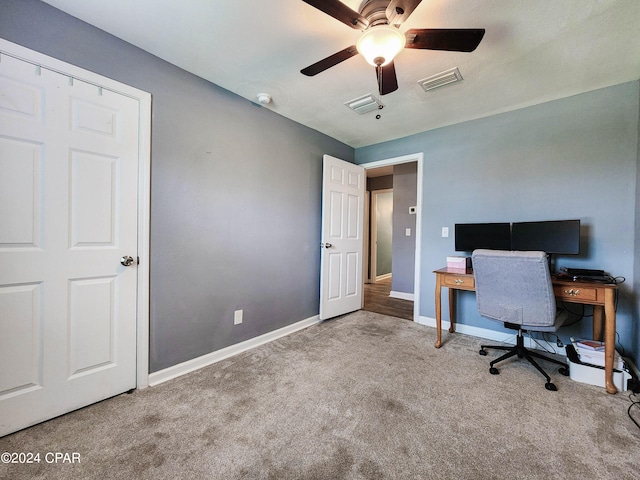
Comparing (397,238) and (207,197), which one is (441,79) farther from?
(397,238)

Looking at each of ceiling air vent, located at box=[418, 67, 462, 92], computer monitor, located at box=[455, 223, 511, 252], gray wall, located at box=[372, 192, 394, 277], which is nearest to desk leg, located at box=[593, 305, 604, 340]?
computer monitor, located at box=[455, 223, 511, 252]

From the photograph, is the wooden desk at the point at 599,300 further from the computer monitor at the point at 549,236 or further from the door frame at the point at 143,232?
the door frame at the point at 143,232

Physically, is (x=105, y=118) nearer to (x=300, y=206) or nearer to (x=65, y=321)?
(x=65, y=321)

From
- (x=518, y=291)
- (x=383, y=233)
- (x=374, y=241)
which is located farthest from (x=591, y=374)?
(x=383, y=233)

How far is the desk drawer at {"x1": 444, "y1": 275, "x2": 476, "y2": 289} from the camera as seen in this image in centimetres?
238

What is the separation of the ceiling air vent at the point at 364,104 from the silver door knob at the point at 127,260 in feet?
7.48

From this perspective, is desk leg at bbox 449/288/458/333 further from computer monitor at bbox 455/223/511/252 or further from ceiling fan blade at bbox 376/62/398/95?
ceiling fan blade at bbox 376/62/398/95

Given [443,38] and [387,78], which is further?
[387,78]

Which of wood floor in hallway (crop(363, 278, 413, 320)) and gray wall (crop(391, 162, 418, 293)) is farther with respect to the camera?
gray wall (crop(391, 162, 418, 293))

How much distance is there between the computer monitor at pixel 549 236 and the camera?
7.19 feet

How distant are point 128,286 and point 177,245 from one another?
42 centimetres

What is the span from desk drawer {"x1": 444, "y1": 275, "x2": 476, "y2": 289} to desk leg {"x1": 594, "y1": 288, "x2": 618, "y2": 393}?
82 centimetres

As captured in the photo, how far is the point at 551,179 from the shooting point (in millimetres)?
2479

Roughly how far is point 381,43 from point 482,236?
84.8 inches
